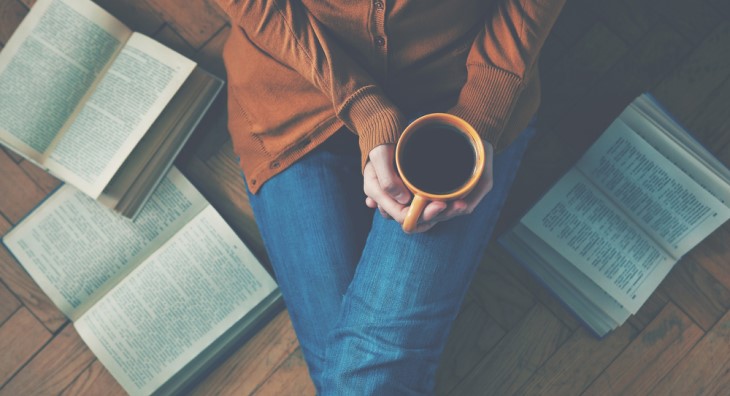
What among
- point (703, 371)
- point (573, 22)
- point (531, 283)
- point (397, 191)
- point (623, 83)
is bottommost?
point (703, 371)

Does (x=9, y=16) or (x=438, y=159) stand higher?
(x=9, y=16)

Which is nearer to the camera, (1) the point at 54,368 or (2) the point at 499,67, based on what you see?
(2) the point at 499,67

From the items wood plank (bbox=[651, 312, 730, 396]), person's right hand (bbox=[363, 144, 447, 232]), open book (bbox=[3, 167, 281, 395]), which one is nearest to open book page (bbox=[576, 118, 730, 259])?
wood plank (bbox=[651, 312, 730, 396])

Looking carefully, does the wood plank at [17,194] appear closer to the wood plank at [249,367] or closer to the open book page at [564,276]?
the wood plank at [249,367]

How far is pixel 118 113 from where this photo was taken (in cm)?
102

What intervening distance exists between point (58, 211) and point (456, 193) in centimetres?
85

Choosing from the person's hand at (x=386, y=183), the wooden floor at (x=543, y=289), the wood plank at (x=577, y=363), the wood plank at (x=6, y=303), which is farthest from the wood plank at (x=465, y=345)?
the wood plank at (x=6, y=303)

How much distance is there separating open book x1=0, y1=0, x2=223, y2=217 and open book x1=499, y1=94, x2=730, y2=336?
2.35 feet

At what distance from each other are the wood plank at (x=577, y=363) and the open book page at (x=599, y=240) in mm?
95

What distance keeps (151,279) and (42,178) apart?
327mm

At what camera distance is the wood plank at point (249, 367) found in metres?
1.05

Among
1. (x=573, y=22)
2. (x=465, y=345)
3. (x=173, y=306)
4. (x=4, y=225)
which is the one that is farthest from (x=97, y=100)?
(x=573, y=22)

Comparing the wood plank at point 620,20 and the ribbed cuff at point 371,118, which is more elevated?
the ribbed cuff at point 371,118

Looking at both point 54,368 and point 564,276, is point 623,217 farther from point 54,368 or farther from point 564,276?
point 54,368
